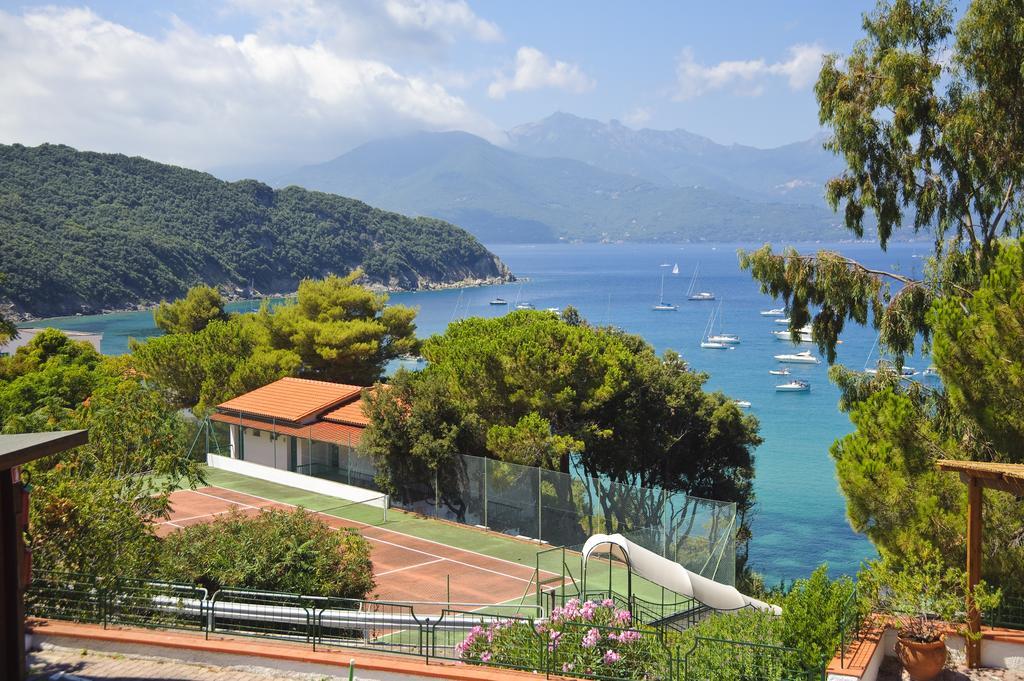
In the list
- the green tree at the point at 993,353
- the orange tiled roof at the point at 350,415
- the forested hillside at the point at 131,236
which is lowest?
the orange tiled roof at the point at 350,415

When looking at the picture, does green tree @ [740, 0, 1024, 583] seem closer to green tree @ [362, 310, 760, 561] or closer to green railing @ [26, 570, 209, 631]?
green tree @ [362, 310, 760, 561]

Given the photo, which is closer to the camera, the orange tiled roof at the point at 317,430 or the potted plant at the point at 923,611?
→ the potted plant at the point at 923,611

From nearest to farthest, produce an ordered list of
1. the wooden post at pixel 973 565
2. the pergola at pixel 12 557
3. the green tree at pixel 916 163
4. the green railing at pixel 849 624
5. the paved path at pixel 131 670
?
1. the pergola at pixel 12 557
2. the paved path at pixel 131 670
3. the green railing at pixel 849 624
4. the wooden post at pixel 973 565
5. the green tree at pixel 916 163

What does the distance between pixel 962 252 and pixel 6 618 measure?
15847 mm

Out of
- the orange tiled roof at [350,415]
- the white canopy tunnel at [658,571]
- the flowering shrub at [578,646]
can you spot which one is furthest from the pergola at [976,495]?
the orange tiled roof at [350,415]

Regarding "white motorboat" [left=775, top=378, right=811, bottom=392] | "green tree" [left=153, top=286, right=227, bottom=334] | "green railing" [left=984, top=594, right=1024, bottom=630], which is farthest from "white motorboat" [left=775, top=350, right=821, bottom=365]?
"green railing" [left=984, top=594, right=1024, bottom=630]

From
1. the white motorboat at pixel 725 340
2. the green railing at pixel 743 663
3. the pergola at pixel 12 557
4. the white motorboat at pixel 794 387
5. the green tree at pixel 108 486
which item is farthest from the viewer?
the white motorboat at pixel 725 340

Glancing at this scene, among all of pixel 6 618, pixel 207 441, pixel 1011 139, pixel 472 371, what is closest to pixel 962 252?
pixel 1011 139

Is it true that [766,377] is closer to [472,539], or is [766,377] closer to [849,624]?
[472,539]

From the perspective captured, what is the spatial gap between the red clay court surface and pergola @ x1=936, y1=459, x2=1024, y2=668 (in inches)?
261

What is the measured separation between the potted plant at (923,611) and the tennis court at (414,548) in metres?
5.69

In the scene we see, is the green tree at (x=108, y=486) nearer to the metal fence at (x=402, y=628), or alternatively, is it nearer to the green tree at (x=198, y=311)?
the metal fence at (x=402, y=628)

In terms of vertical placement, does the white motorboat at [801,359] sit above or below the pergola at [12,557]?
below

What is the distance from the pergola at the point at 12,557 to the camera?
8.41 m
